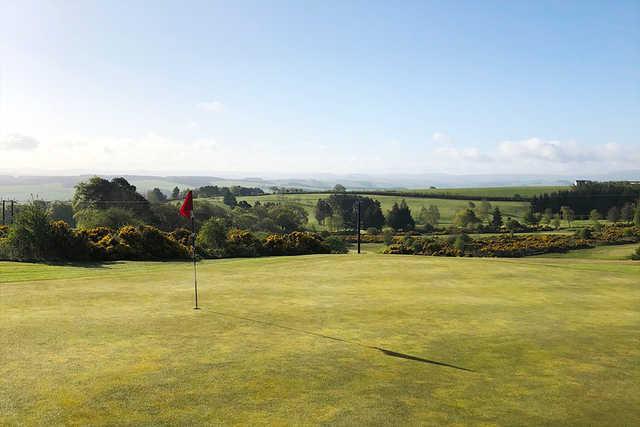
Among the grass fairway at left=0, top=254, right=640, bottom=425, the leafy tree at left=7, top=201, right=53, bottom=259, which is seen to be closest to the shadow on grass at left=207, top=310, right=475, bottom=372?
the grass fairway at left=0, top=254, right=640, bottom=425

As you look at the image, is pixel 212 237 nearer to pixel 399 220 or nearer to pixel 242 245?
pixel 242 245

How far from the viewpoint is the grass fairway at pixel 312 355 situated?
884cm

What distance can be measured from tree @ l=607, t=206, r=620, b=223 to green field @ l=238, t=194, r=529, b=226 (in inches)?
956

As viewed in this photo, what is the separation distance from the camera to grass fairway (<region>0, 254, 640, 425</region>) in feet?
29.0

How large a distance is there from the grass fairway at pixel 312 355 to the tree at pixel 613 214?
8528 centimetres

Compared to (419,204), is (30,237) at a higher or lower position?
higher

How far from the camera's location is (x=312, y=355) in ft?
39.1

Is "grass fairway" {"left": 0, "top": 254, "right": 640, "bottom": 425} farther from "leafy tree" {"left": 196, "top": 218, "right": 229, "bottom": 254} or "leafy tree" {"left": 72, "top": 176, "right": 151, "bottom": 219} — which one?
"leafy tree" {"left": 72, "top": 176, "right": 151, "bottom": 219}

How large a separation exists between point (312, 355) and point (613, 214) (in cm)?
10326

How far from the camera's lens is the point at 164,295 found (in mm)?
19422

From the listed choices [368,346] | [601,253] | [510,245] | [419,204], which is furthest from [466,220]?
[368,346]

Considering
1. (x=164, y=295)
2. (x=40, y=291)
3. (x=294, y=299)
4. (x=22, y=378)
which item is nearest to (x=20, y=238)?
(x=40, y=291)

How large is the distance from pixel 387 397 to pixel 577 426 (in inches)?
129

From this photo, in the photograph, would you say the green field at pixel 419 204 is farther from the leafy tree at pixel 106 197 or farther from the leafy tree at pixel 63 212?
the leafy tree at pixel 63 212
